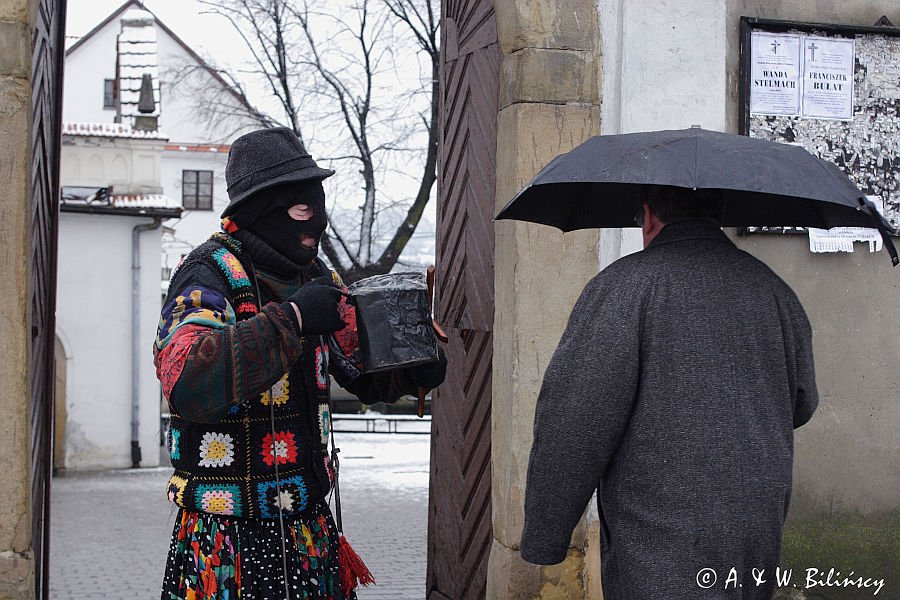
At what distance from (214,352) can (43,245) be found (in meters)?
2.85

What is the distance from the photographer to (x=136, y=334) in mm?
17750

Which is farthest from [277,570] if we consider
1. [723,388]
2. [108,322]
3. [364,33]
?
[364,33]

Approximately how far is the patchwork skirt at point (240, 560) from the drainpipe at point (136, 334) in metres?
15.1

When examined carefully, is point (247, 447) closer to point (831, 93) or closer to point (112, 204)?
point (831, 93)

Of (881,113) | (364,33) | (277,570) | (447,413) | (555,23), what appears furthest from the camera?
(364,33)

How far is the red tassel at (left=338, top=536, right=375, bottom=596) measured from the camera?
316cm

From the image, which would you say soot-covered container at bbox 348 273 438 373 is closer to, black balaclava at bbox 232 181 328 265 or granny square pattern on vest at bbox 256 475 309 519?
black balaclava at bbox 232 181 328 265

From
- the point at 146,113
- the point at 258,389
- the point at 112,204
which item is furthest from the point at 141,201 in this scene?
the point at 258,389

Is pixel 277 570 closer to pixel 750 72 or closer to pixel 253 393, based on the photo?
pixel 253 393

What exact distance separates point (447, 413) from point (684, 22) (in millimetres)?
2226

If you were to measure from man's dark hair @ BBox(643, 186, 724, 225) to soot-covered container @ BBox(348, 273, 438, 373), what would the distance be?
26.0 inches

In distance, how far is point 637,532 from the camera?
2.73m

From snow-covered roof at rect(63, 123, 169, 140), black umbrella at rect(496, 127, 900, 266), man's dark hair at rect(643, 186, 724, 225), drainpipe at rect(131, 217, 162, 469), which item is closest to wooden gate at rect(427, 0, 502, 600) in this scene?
black umbrella at rect(496, 127, 900, 266)

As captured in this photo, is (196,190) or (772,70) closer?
(772,70)
